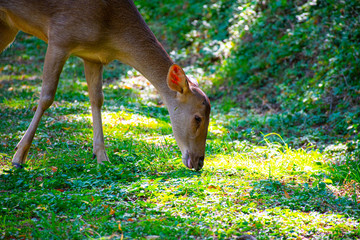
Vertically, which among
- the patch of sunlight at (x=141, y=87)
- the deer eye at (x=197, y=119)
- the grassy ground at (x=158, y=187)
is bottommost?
the grassy ground at (x=158, y=187)

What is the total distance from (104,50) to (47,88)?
0.83 m

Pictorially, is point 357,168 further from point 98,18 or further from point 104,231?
point 98,18

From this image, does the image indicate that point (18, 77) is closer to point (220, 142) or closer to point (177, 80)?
point (220, 142)

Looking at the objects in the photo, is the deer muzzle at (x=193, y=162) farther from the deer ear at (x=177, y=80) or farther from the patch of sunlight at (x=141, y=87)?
the patch of sunlight at (x=141, y=87)

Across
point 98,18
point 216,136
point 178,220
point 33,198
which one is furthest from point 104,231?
point 216,136

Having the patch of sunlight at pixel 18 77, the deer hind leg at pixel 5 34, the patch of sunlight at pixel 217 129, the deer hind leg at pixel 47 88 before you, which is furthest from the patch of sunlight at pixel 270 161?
the patch of sunlight at pixel 18 77

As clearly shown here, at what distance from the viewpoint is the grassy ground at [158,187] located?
10.0ft

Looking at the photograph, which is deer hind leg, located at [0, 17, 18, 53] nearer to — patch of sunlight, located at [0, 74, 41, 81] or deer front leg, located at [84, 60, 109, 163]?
deer front leg, located at [84, 60, 109, 163]

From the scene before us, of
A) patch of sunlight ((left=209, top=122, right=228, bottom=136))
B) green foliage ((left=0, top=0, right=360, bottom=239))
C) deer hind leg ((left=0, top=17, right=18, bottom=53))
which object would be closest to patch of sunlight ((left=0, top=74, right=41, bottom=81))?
green foliage ((left=0, top=0, right=360, bottom=239))

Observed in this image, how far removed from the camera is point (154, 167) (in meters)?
4.64

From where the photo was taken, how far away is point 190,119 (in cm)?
469

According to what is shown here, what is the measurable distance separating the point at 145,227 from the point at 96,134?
92.3 inches

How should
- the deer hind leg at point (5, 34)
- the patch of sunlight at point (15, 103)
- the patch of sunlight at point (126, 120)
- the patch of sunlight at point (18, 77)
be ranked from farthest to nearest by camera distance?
the patch of sunlight at point (18, 77), the patch of sunlight at point (15, 103), the patch of sunlight at point (126, 120), the deer hind leg at point (5, 34)

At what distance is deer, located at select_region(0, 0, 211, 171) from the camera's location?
14.9ft
